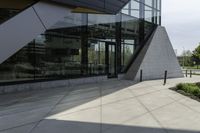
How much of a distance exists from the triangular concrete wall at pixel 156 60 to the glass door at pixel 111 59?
5.22 feet

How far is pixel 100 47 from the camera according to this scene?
23.5 meters

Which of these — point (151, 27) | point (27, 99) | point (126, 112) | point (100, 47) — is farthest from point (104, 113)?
point (151, 27)

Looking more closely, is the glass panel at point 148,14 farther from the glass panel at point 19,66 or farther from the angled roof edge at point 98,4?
the glass panel at point 19,66

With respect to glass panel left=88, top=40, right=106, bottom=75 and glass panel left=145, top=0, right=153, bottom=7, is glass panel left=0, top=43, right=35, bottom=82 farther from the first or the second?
glass panel left=145, top=0, right=153, bottom=7

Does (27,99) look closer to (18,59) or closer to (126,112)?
Result: (18,59)

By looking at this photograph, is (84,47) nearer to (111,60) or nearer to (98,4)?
(111,60)

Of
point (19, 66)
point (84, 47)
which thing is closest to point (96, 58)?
point (84, 47)

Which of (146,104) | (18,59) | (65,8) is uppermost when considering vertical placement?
(65,8)

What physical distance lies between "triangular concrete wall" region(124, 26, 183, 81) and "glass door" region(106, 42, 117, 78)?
159 cm

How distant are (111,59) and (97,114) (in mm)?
15227

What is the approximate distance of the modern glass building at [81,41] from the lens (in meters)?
15.5

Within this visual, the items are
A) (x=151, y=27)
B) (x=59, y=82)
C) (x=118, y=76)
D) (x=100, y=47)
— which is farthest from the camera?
(x=151, y=27)

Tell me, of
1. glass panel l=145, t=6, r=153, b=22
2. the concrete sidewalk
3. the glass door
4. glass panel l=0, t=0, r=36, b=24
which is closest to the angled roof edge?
glass panel l=0, t=0, r=36, b=24

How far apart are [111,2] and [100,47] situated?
6.29 m
